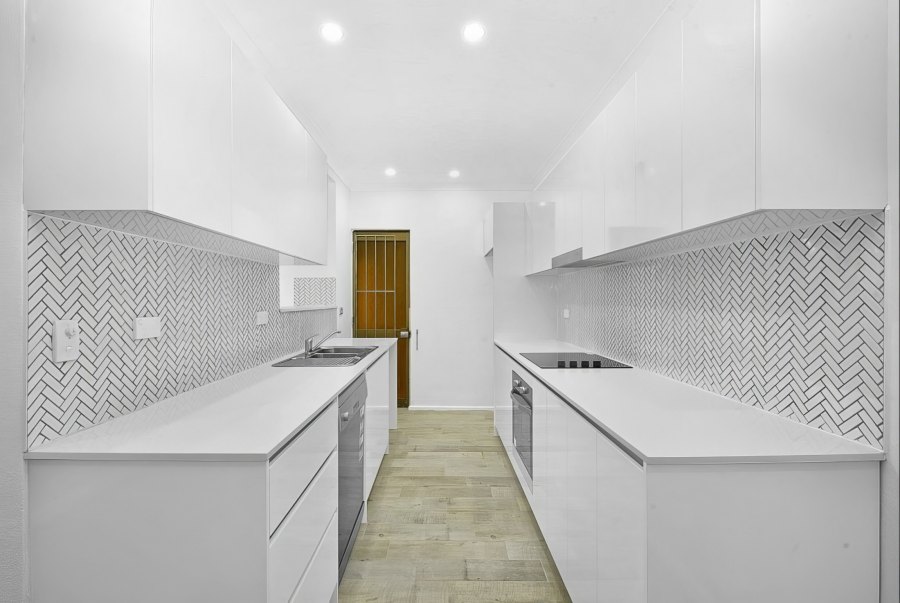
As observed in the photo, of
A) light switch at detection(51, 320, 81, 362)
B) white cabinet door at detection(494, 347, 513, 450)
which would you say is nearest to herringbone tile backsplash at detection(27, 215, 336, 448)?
light switch at detection(51, 320, 81, 362)

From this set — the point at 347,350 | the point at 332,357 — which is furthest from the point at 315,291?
the point at 332,357

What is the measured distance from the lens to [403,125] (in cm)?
356

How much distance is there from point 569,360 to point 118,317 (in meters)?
2.27

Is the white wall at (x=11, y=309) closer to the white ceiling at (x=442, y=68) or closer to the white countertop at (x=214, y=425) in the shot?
the white countertop at (x=214, y=425)

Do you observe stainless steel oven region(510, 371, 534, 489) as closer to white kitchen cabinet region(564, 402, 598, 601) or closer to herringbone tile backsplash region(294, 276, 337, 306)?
white kitchen cabinet region(564, 402, 598, 601)

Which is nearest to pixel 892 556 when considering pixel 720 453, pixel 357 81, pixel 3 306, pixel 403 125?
pixel 720 453

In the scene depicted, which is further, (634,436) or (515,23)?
(515,23)

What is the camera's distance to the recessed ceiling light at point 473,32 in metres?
2.25

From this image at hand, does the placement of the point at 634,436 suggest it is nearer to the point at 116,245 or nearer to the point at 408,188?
the point at 116,245

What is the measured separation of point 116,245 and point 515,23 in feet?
6.27

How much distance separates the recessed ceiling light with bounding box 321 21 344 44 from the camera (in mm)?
2270

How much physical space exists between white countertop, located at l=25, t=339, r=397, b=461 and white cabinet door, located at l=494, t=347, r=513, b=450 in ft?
5.33

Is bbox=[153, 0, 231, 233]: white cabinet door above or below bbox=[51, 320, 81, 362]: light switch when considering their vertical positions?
above

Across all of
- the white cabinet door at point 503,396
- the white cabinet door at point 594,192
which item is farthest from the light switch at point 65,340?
the white cabinet door at point 503,396
